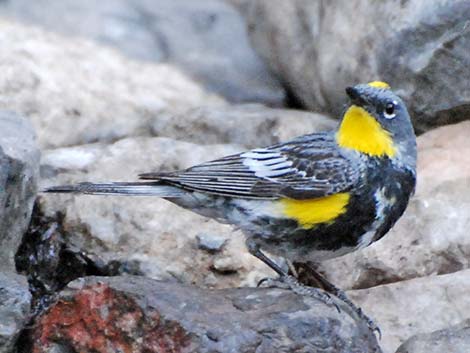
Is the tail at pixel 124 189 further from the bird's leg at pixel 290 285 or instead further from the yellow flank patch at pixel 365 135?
the yellow flank patch at pixel 365 135

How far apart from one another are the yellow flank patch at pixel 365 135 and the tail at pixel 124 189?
99 centimetres

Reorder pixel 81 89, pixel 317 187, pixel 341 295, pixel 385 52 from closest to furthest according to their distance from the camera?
pixel 317 187
pixel 341 295
pixel 385 52
pixel 81 89

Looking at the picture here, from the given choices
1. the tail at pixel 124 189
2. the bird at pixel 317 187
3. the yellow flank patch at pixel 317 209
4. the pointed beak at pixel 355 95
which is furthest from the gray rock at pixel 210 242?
the pointed beak at pixel 355 95

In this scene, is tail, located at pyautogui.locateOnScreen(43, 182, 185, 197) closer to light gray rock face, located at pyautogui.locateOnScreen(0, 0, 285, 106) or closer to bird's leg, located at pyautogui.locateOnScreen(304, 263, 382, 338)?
bird's leg, located at pyautogui.locateOnScreen(304, 263, 382, 338)

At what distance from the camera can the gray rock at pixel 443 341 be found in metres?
6.57

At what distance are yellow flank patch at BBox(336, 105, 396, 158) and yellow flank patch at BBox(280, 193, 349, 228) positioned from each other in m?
0.32

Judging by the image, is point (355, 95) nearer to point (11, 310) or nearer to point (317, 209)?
point (317, 209)

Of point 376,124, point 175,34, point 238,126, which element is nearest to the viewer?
point 376,124

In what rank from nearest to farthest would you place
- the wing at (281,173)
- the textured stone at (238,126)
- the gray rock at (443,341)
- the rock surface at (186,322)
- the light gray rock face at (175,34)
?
1. the rock surface at (186,322)
2. the gray rock at (443,341)
3. the wing at (281,173)
4. the textured stone at (238,126)
5. the light gray rock face at (175,34)

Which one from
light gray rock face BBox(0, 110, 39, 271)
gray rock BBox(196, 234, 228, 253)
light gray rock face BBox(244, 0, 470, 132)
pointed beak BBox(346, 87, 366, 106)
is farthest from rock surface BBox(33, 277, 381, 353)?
light gray rock face BBox(244, 0, 470, 132)

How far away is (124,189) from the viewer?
716cm

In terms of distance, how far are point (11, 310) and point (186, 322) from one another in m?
1.05

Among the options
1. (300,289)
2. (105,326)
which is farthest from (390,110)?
(105,326)

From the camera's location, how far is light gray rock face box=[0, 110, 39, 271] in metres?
7.35
